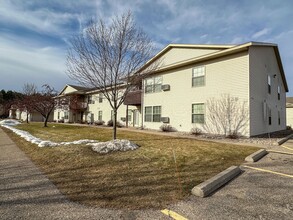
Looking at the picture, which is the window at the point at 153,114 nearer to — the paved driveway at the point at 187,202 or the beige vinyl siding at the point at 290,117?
the paved driveway at the point at 187,202

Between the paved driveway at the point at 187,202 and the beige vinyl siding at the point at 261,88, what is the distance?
9033mm

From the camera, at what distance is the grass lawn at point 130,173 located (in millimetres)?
3953

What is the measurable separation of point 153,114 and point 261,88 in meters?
8.96

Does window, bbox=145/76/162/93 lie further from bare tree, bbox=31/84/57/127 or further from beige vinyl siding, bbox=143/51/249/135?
bare tree, bbox=31/84/57/127

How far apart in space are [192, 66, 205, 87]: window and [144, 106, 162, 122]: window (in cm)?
406

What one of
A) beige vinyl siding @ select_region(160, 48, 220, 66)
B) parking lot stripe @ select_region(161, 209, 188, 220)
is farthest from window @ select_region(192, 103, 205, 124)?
parking lot stripe @ select_region(161, 209, 188, 220)

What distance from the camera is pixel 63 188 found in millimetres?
4410

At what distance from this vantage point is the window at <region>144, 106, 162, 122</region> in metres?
18.5

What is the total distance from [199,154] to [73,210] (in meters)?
5.25

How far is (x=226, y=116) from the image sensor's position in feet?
45.4

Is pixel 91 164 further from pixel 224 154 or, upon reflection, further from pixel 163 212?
pixel 224 154

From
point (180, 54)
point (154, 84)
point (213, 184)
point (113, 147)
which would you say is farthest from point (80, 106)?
point (213, 184)

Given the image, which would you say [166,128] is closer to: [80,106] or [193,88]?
[193,88]

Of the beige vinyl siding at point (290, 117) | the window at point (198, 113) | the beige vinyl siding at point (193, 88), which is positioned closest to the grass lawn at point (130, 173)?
the beige vinyl siding at point (193, 88)
